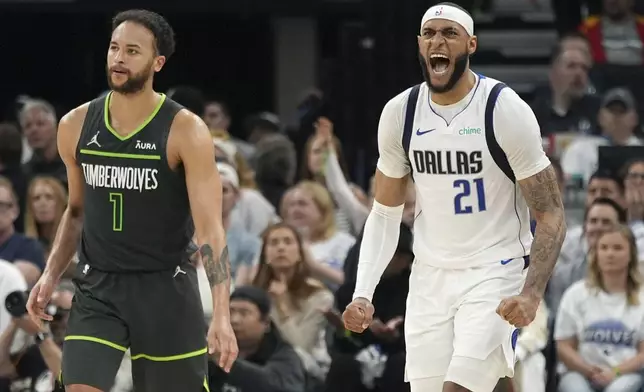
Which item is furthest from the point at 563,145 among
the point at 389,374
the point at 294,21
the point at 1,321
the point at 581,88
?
the point at 294,21

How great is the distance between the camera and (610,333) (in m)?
8.77

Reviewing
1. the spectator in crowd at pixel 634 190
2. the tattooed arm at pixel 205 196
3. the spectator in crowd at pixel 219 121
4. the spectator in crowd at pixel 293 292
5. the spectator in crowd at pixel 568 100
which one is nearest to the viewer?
the tattooed arm at pixel 205 196

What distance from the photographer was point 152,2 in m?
14.8

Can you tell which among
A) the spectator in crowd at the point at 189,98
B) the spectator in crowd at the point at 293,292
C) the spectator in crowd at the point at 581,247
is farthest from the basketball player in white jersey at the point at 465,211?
the spectator in crowd at the point at 189,98

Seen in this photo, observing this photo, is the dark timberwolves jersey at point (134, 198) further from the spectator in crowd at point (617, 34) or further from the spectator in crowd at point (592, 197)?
the spectator in crowd at point (617, 34)

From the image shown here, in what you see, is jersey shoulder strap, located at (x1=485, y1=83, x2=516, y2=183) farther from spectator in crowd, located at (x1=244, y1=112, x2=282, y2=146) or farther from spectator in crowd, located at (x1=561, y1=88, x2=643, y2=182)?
spectator in crowd, located at (x1=244, y1=112, x2=282, y2=146)

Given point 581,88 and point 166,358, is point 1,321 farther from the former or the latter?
point 581,88

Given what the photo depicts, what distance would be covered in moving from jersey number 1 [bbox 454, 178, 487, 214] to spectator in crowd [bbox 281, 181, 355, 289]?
12.8 ft

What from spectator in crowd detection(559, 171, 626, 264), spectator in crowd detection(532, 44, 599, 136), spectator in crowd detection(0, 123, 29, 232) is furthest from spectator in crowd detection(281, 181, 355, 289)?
spectator in crowd detection(0, 123, 29, 232)

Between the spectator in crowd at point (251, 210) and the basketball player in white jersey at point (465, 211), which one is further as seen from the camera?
the spectator in crowd at point (251, 210)

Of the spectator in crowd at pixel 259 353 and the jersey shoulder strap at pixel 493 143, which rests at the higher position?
the jersey shoulder strap at pixel 493 143

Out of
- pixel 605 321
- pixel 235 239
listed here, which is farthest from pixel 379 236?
pixel 235 239

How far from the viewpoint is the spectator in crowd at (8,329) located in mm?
8695

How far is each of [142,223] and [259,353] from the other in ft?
9.26
